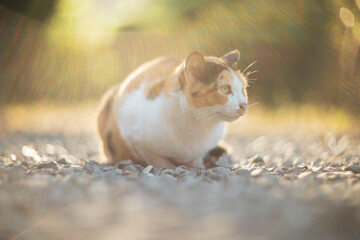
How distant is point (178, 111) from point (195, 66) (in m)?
0.25

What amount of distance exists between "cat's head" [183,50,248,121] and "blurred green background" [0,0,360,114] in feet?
2.16

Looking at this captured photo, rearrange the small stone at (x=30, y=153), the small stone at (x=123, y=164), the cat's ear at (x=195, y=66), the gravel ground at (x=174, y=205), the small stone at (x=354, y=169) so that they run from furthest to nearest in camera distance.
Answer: the small stone at (x=30, y=153) < the small stone at (x=123, y=164) < the cat's ear at (x=195, y=66) < the small stone at (x=354, y=169) < the gravel ground at (x=174, y=205)

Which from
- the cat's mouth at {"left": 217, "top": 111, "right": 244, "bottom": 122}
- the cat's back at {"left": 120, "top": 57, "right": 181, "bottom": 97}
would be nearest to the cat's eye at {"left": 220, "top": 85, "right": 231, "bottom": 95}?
the cat's mouth at {"left": 217, "top": 111, "right": 244, "bottom": 122}

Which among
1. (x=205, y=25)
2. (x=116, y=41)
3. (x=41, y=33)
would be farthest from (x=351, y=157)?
(x=41, y=33)

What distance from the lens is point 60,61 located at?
3070 millimetres

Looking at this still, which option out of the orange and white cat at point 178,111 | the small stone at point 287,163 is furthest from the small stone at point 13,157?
the small stone at point 287,163

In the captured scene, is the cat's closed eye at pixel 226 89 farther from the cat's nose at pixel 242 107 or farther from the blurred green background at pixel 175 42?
the blurred green background at pixel 175 42

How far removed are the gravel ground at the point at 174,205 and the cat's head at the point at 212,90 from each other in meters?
0.33

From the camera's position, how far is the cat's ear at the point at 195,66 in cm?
155

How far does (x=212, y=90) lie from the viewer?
62.7 inches

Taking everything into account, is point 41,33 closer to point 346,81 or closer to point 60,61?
point 60,61

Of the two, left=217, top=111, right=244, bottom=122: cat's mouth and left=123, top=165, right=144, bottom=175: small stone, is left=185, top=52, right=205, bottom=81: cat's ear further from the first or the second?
left=123, top=165, right=144, bottom=175: small stone

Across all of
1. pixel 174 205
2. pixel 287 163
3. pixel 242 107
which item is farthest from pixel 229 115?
pixel 174 205

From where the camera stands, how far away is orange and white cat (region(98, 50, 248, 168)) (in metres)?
1.59
